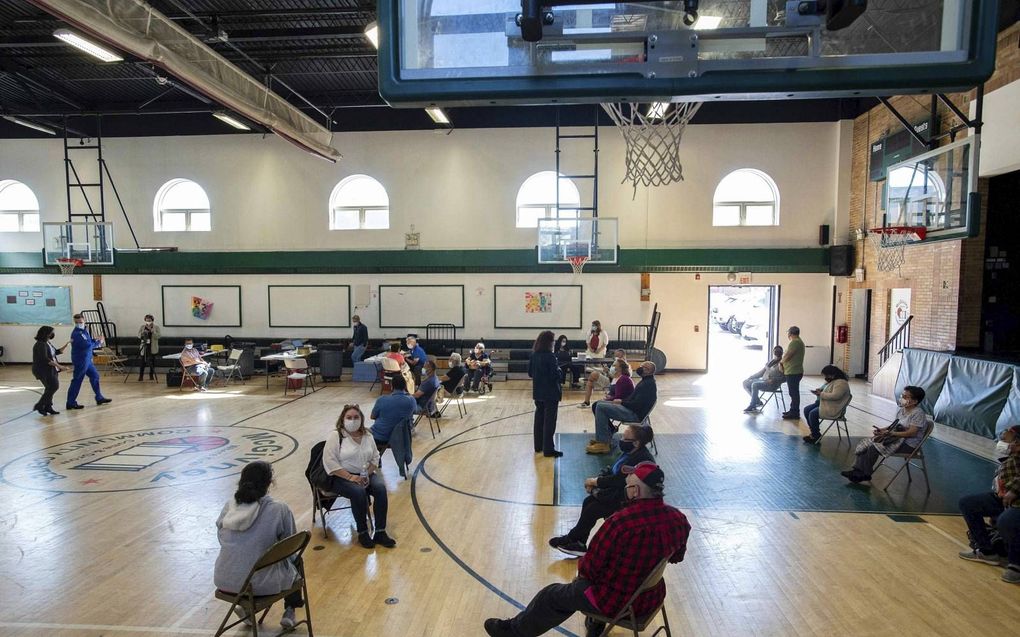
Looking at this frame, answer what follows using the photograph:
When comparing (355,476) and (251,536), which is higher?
(251,536)

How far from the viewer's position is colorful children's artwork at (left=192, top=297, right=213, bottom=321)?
16.2 meters

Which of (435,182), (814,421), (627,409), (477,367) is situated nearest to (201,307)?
(435,182)

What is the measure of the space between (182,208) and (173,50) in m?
9.25

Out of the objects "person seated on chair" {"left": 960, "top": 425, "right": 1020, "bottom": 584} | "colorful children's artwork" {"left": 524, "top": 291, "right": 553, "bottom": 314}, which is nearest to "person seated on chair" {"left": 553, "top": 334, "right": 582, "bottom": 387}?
"colorful children's artwork" {"left": 524, "top": 291, "right": 553, "bottom": 314}

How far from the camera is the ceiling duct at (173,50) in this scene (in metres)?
6.82

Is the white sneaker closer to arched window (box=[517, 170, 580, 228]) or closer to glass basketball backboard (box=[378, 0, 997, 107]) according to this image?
glass basketball backboard (box=[378, 0, 997, 107])

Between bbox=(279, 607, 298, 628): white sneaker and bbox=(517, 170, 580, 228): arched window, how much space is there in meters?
12.5

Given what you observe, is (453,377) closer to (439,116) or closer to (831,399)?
(831,399)

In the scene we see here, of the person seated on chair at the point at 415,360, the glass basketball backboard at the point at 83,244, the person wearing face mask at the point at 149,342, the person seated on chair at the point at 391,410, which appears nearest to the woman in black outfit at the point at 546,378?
the person seated on chair at the point at 391,410

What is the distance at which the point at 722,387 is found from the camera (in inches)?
515

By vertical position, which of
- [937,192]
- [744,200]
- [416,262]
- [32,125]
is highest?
[32,125]

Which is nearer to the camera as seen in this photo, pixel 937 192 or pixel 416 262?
pixel 937 192

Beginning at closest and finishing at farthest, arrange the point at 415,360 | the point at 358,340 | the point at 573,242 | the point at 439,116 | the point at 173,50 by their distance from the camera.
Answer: the point at 173,50 → the point at 415,360 → the point at 573,242 → the point at 439,116 → the point at 358,340

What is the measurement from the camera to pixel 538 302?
1539 cm
